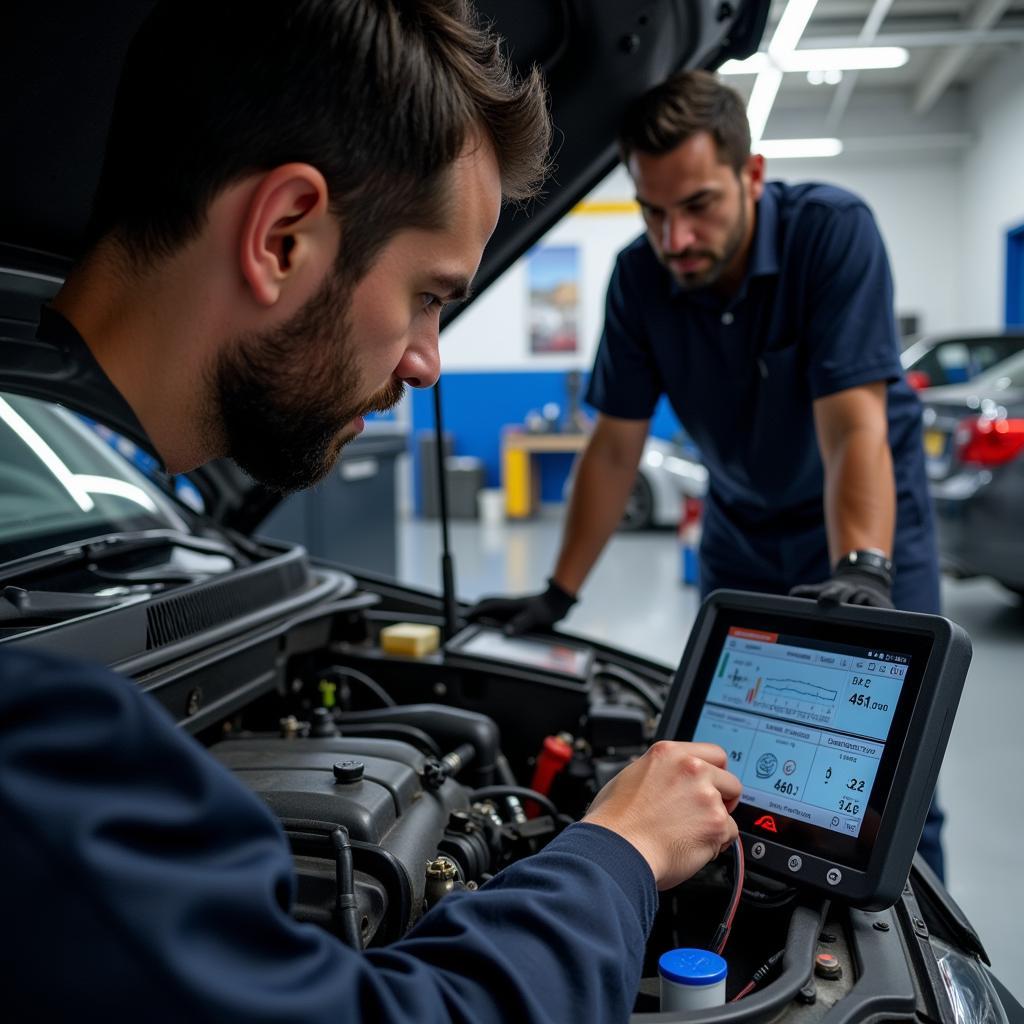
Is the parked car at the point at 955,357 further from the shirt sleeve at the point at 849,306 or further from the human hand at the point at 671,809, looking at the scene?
the human hand at the point at 671,809

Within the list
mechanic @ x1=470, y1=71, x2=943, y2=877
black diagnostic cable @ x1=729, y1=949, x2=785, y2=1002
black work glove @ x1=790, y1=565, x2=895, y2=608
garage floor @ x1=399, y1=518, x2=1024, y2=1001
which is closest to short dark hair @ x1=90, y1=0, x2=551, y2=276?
black work glove @ x1=790, y1=565, x2=895, y2=608

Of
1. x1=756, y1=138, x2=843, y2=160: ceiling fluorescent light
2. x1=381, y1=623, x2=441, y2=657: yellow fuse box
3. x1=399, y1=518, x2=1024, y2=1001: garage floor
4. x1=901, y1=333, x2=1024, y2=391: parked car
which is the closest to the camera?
x1=381, y1=623, x2=441, y2=657: yellow fuse box

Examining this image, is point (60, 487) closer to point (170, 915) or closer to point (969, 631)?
point (170, 915)

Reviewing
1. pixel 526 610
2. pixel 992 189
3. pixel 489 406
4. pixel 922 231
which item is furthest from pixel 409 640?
pixel 922 231

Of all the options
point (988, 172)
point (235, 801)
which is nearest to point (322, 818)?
point (235, 801)

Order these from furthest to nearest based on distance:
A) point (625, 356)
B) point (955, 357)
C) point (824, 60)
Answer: point (824, 60), point (955, 357), point (625, 356)

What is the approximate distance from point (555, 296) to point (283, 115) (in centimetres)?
967

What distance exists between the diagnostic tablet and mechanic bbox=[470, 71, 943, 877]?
44 centimetres

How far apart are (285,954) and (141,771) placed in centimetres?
12

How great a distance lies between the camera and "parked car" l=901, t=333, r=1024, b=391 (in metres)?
5.62

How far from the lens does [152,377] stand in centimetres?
73

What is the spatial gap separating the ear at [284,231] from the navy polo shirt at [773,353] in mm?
1124

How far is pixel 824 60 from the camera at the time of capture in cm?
813

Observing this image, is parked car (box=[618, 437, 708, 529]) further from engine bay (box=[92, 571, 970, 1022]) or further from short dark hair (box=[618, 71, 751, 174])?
engine bay (box=[92, 571, 970, 1022])
